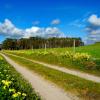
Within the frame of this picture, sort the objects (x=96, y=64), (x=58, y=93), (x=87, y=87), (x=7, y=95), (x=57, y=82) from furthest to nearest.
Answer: (x=96, y=64), (x=57, y=82), (x=87, y=87), (x=58, y=93), (x=7, y=95)

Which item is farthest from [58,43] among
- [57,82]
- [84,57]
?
[57,82]

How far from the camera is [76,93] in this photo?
1387 centimetres

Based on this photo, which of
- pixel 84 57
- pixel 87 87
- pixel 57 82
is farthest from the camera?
pixel 84 57

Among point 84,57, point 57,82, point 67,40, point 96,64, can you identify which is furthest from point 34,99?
point 67,40

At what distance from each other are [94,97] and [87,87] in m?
2.26

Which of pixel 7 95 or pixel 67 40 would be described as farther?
pixel 67 40

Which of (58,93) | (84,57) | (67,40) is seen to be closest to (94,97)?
(58,93)

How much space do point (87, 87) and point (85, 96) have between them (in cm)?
209

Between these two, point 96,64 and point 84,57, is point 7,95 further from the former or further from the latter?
point 84,57

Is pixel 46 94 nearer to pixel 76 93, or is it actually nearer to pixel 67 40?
pixel 76 93

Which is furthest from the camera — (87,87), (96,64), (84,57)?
(84,57)

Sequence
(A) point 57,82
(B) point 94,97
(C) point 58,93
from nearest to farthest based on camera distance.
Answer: (B) point 94,97, (C) point 58,93, (A) point 57,82

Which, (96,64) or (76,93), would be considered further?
(96,64)

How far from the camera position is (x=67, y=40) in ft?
619
